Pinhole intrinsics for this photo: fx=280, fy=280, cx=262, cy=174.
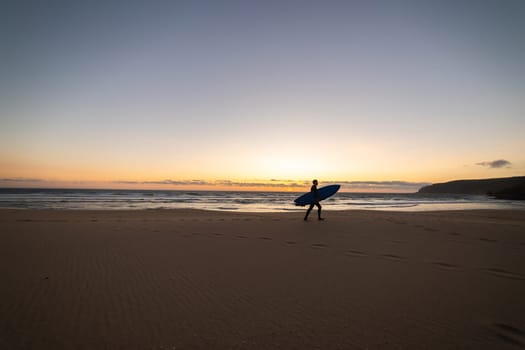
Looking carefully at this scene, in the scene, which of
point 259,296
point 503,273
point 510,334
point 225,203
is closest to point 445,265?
point 503,273

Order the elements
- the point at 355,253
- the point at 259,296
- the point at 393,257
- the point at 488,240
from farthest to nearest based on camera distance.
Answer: the point at 488,240 → the point at 355,253 → the point at 393,257 → the point at 259,296

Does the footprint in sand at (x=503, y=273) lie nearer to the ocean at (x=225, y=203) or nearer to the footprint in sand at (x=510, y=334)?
the footprint in sand at (x=510, y=334)

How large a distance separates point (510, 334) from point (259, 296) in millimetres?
2407

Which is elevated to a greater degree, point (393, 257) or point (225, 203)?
point (393, 257)

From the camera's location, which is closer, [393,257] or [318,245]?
[393,257]

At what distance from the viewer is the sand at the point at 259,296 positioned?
2.44 m

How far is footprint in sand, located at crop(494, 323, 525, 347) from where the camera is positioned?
2389 mm

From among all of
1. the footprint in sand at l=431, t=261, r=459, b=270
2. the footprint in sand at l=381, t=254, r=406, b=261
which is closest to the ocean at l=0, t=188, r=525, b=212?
the footprint in sand at l=381, t=254, r=406, b=261

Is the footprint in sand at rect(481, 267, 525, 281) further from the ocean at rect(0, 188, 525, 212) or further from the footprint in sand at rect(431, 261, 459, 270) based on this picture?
the ocean at rect(0, 188, 525, 212)

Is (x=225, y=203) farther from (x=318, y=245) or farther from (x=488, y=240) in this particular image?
(x=488, y=240)

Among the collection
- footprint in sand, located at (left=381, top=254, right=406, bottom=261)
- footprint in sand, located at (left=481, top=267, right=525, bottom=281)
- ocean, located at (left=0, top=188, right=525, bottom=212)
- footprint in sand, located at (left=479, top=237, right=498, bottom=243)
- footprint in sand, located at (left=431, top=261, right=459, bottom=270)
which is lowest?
ocean, located at (left=0, top=188, right=525, bottom=212)

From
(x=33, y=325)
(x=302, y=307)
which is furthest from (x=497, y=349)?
(x=33, y=325)

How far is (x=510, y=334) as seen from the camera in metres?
2.50

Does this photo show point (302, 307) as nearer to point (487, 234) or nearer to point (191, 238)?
point (191, 238)
